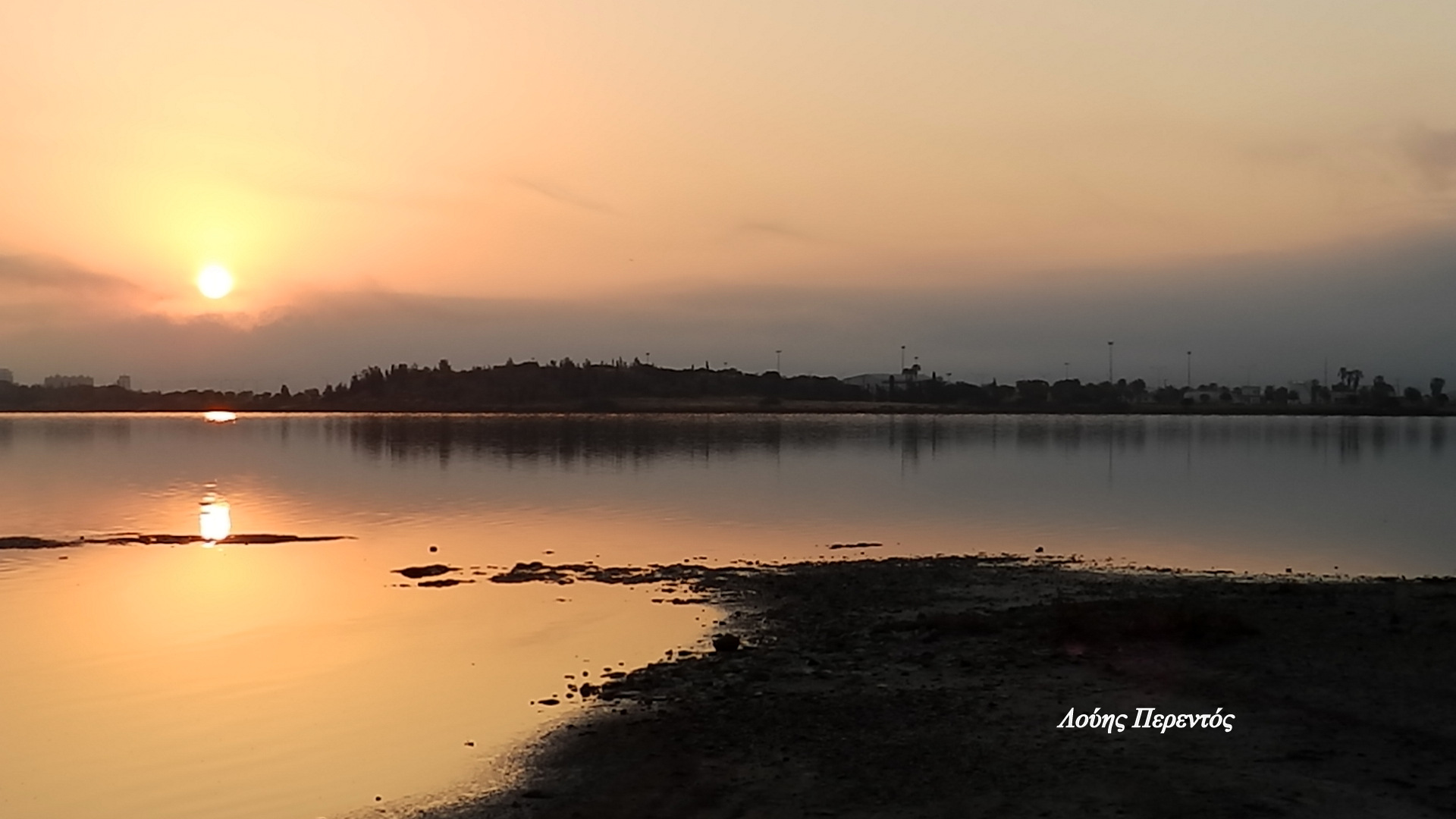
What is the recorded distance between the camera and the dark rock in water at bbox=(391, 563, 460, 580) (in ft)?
99.6

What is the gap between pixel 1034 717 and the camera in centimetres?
1412

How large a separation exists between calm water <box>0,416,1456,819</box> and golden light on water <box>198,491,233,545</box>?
0.55 m

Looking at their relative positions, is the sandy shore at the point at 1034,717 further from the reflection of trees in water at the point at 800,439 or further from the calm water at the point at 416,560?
the reflection of trees in water at the point at 800,439

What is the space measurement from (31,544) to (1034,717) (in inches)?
1360

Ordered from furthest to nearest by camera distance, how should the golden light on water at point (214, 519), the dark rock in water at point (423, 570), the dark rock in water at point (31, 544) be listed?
the golden light on water at point (214, 519) < the dark rock in water at point (31, 544) < the dark rock in water at point (423, 570)

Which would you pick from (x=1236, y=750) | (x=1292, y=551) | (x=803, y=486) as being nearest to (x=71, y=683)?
(x=1236, y=750)

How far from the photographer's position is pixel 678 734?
46.5ft

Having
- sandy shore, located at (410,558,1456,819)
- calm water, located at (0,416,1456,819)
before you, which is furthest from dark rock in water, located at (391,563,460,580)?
sandy shore, located at (410,558,1456,819)

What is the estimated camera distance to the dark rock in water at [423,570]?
30344 mm

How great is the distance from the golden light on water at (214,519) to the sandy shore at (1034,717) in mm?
25899

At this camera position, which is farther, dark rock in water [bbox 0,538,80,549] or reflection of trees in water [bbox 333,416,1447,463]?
reflection of trees in water [bbox 333,416,1447,463]

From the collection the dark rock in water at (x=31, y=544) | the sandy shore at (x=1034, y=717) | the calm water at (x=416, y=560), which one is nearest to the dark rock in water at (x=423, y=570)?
the calm water at (x=416, y=560)

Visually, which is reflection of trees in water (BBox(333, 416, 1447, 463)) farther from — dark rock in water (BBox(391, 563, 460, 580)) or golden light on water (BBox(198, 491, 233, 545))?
dark rock in water (BBox(391, 563, 460, 580))

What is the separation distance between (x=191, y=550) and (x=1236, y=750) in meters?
33.1
